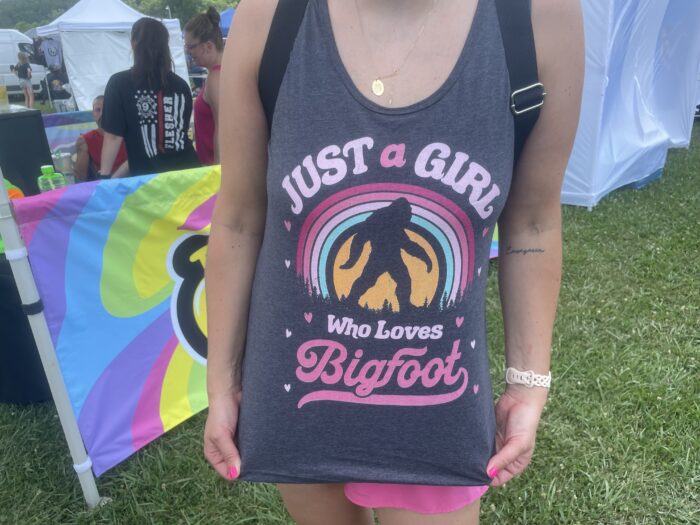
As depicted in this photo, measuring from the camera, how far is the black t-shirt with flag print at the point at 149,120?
3.59 metres

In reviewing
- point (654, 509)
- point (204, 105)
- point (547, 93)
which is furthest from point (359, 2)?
point (204, 105)

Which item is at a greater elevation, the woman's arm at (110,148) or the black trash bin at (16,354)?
the woman's arm at (110,148)

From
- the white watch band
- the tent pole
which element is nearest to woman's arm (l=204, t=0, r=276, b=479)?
the white watch band

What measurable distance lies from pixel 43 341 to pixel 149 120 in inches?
78.4

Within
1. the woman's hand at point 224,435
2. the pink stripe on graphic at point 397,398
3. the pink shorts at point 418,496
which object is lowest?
the pink shorts at point 418,496

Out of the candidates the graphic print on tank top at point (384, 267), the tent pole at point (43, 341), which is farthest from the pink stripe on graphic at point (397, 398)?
the tent pole at point (43, 341)

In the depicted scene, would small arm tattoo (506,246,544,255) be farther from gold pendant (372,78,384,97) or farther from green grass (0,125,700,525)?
green grass (0,125,700,525)

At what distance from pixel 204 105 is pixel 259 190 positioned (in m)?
3.37

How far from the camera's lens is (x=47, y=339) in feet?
6.87

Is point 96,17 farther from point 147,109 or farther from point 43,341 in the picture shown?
point 43,341

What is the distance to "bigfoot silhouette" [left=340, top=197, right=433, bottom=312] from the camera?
805 millimetres

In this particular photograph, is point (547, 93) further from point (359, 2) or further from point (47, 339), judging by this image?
point (47, 339)

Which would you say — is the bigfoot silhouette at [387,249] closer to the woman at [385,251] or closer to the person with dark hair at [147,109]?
the woman at [385,251]

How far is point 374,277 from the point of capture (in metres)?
0.84
